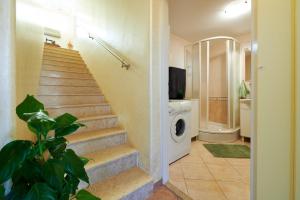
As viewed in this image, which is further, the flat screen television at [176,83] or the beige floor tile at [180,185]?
the flat screen television at [176,83]

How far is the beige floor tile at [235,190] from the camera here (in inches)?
62.5

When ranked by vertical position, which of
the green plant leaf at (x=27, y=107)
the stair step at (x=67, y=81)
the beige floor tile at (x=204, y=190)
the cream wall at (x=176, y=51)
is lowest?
the beige floor tile at (x=204, y=190)

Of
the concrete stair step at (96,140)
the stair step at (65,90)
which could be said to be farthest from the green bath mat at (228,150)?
the stair step at (65,90)

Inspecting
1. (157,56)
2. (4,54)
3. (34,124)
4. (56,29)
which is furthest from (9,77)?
(56,29)

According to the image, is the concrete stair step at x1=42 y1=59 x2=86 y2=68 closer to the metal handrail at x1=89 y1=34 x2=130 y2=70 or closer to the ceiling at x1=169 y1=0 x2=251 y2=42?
the metal handrail at x1=89 y1=34 x2=130 y2=70

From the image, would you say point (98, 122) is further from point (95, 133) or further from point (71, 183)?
point (71, 183)

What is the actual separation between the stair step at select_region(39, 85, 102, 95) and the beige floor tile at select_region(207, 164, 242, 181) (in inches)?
78.6

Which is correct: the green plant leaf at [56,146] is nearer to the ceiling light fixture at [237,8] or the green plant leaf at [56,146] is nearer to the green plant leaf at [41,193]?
the green plant leaf at [41,193]

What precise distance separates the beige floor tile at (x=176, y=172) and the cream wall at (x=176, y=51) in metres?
2.41

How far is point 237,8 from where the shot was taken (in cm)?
277

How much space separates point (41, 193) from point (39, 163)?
0.41 ft

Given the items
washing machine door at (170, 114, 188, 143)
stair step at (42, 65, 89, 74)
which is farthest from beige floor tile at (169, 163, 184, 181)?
stair step at (42, 65, 89, 74)

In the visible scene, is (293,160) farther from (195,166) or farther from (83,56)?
(83,56)

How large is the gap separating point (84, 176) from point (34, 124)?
12.1 inches
